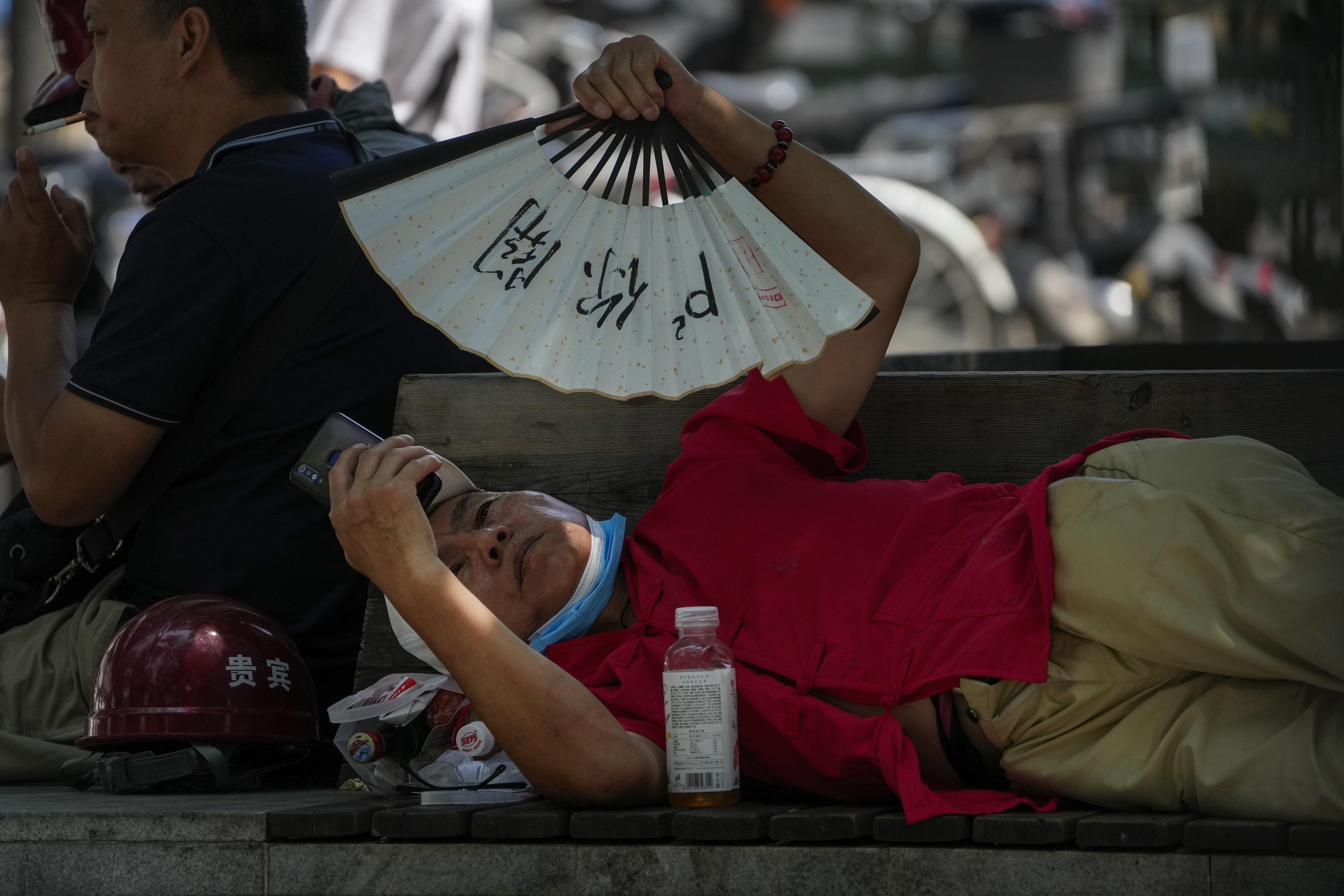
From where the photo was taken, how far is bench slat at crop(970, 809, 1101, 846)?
6.57ft

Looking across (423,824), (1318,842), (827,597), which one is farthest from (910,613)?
(423,824)

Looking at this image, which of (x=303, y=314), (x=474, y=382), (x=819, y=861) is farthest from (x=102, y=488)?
(x=819, y=861)

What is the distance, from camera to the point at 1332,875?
189 centimetres

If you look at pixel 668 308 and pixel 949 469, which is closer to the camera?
pixel 668 308

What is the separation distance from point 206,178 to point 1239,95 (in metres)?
4.05

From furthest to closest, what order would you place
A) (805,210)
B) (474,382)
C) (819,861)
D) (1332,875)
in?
(474,382) → (805,210) → (819,861) → (1332,875)

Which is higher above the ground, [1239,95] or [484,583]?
[1239,95]

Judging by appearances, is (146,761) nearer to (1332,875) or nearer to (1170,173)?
(1332,875)

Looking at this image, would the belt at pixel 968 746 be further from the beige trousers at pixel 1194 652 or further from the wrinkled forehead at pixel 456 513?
the wrinkled forehead at pixel 456 513

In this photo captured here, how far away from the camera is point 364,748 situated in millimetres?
2527

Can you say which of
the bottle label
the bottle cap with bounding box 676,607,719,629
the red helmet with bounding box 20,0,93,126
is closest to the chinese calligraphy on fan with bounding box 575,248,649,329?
the bottle cap with bounding box 676,607,719,629

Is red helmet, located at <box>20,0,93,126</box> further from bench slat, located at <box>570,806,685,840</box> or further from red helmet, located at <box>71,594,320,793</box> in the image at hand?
bench slat, located at <box>570,806,685,840</box>

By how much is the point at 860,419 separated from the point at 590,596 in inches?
29.8

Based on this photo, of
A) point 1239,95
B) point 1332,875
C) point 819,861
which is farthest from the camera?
point 1239,95
